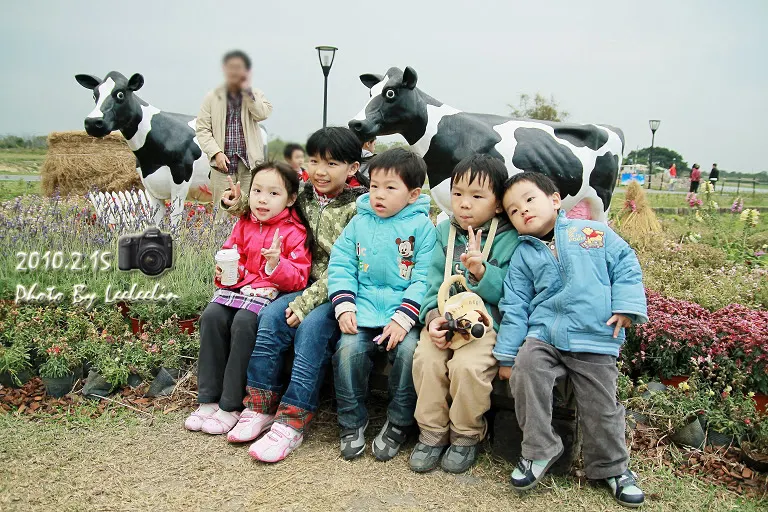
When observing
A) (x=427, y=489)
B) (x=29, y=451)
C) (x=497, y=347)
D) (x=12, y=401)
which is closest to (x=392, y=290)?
(x=497, y=347)

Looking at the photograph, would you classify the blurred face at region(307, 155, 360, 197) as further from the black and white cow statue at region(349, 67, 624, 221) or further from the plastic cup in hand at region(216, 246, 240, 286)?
the black and white cow statue at region(349, 67, 624, 221)

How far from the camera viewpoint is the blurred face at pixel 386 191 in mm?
2771

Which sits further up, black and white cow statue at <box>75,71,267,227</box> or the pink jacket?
black and white cow statue at <box>75,71,267,227</box>

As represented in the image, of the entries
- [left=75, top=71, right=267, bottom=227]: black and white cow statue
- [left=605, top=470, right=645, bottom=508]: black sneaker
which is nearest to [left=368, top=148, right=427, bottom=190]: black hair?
[left=605, top=470, right=645, bottom=508]: black sneaker

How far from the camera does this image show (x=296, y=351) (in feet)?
9.00

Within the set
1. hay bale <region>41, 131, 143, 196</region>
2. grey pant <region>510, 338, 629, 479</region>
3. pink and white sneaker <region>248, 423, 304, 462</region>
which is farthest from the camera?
hay bale <region>41, 131, 143, 196</region>

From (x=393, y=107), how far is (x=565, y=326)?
2.14 meters

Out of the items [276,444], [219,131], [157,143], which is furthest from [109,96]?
[276,444]

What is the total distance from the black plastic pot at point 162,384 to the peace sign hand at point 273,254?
848 millimetres

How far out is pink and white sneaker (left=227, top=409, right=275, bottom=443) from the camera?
9.06 feet

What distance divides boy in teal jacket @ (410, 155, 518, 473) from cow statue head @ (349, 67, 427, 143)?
4.66 ft

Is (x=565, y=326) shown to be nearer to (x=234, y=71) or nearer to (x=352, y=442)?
(x=352, y=442)

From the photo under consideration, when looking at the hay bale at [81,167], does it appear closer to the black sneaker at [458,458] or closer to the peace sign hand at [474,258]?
the peace sign hand at [474,258]

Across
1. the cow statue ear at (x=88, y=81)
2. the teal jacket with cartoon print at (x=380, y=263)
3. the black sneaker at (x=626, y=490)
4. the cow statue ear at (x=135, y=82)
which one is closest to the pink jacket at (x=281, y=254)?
the teal jacket with cartoon print at (x=380, y=263)
